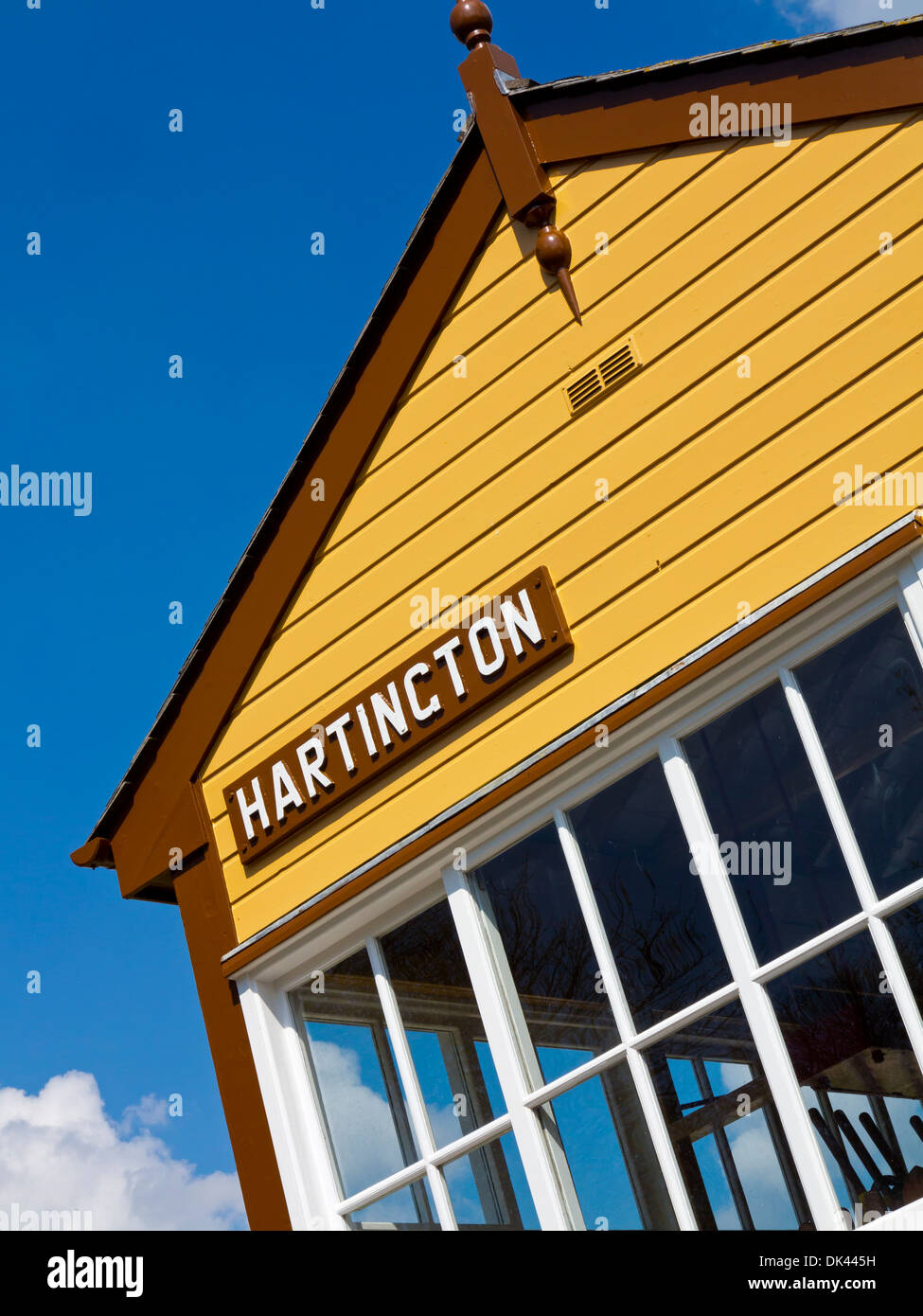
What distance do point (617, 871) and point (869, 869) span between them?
3.00ft

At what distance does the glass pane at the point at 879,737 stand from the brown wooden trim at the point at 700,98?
68.7 inches

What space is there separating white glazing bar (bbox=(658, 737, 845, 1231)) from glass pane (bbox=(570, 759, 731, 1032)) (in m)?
0.07

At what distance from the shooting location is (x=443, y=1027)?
17.7ft

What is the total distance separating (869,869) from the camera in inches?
173

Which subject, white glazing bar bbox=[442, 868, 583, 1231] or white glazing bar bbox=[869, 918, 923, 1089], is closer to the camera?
white glazing bar bbox=[869, 918, 923, 1089]

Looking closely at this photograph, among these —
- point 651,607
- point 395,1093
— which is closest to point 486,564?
point 651,607

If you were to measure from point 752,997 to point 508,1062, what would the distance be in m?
0.99

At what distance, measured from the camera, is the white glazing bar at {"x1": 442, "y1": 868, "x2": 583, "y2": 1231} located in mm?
4871

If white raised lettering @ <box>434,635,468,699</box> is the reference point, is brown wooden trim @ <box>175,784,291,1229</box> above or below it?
below

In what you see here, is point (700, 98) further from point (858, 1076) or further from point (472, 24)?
point (858, 1076)

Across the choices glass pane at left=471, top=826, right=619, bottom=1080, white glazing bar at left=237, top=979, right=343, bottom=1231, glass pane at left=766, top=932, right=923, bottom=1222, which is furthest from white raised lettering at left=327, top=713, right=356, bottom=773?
glass pane at left=766, top=932, right=923, bottom=1222

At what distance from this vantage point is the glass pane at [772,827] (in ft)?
14.7

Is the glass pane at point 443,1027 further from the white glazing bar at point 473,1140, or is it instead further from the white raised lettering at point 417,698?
the white raised lettering at point 417,698

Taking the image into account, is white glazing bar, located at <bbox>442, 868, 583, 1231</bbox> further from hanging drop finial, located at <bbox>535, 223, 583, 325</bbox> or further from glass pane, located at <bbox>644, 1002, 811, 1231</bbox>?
hanging drop finial, located at <bbox>535, 223, 583, 325</bbox>
